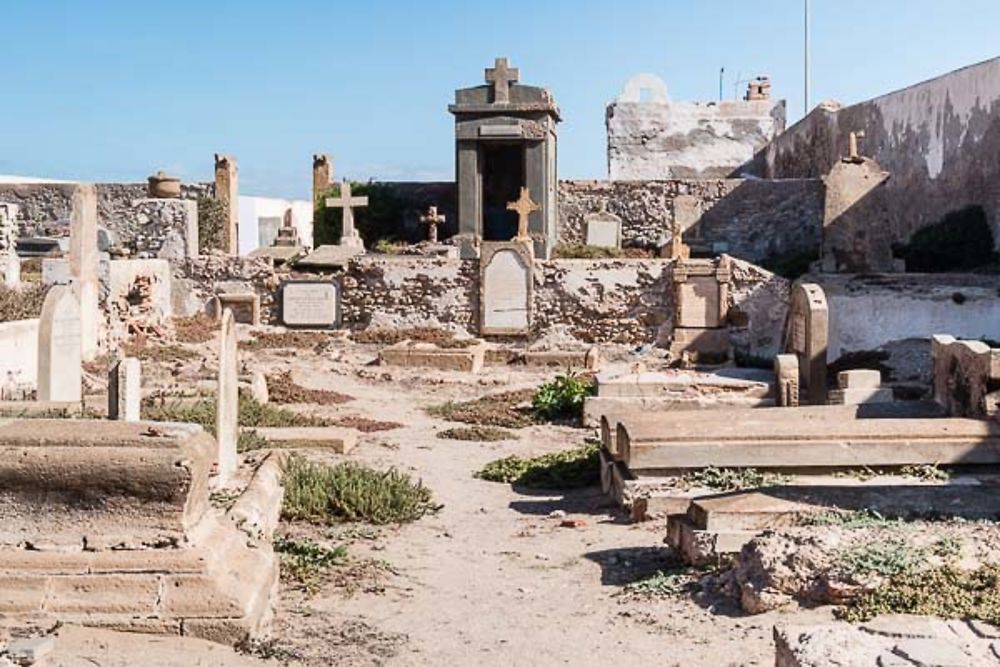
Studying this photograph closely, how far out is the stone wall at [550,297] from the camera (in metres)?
20.3

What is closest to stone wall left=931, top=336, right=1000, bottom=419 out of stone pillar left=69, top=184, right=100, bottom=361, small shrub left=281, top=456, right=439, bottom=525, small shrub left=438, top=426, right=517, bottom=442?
small shrub left=438, top=426, right=517, bottom=442

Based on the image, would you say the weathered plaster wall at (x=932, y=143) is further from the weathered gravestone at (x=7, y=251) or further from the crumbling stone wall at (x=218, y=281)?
the weathered gravestone at (x=7, y=251)

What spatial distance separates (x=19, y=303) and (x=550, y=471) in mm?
8451

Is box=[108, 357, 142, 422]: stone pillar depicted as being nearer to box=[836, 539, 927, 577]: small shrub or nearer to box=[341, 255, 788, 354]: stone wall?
box=[836, 539, 927, 577]: small shrub

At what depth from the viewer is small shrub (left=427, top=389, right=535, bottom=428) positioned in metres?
13.6

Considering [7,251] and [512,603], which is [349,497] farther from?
[7,251]

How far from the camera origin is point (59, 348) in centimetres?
1209

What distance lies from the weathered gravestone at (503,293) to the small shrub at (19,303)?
7462mm

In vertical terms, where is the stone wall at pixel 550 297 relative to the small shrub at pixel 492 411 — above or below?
above

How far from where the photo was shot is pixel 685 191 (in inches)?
1134

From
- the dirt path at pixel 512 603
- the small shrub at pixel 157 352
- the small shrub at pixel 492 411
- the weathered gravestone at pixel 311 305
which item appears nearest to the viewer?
the dirt path at pixel 512 603

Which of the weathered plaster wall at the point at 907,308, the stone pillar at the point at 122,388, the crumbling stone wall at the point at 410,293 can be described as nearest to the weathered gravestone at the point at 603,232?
the crumbling stone wall at the point at 410,293

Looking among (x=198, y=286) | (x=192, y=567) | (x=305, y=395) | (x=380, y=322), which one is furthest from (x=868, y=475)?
(x=198, y=286)

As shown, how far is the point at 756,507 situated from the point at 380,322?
14.8 meters
